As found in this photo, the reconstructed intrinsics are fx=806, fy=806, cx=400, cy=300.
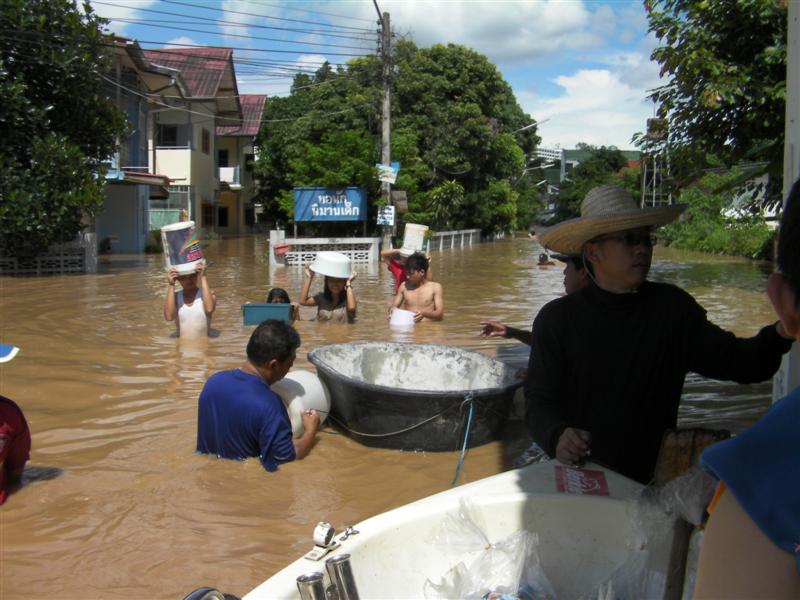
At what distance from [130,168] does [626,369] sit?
91.4ft

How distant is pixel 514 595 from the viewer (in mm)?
2457

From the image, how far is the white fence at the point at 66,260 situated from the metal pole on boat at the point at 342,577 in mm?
19607

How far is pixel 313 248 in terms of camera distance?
2433 centimetres

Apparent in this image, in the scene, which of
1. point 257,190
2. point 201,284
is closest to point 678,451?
point 201,284

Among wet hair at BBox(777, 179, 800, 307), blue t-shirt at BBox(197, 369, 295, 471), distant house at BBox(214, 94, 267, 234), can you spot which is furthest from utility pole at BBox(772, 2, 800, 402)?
distant house at BBox(214, 94, 267, 234)

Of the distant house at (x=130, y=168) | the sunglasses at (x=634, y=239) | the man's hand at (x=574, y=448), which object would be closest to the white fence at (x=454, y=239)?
the distant house at (x=130, y=168)

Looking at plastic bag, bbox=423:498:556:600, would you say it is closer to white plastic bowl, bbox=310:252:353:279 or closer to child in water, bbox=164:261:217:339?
child in water, bbox=164:261:217:339

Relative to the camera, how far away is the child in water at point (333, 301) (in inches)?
381

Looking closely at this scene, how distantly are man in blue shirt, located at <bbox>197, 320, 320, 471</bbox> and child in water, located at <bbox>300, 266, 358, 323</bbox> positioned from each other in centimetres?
443

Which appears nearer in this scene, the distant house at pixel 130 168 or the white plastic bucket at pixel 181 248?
the white plastic bucket at pixel 181 248

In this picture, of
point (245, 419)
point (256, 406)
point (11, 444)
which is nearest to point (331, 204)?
point (245, 419)

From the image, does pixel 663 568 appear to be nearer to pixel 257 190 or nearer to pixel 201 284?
pixel 201 284

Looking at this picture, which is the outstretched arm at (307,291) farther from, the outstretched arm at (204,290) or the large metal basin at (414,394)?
the large metal basin at (414,394)

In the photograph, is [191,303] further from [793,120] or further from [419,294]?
[793,120]
